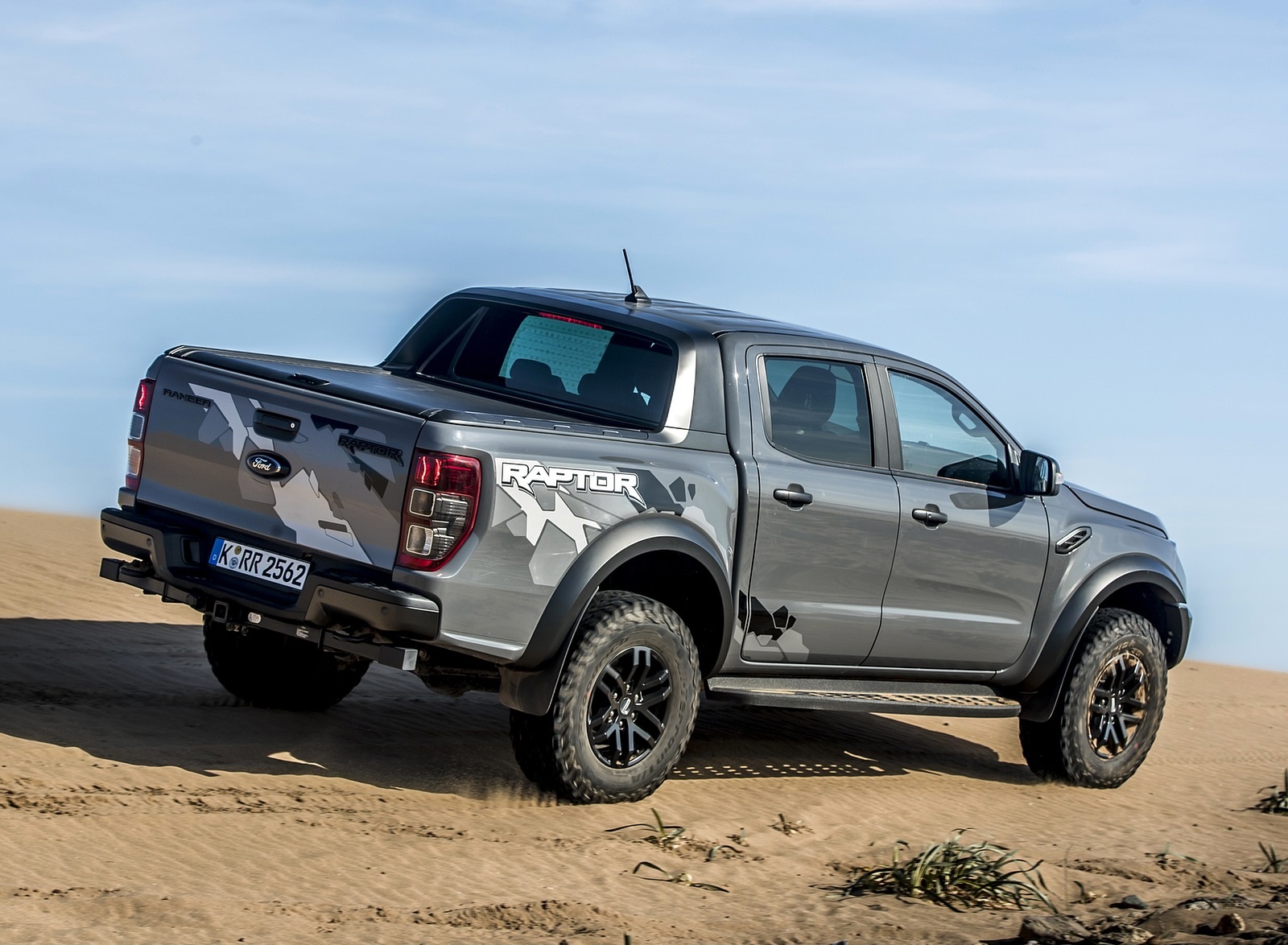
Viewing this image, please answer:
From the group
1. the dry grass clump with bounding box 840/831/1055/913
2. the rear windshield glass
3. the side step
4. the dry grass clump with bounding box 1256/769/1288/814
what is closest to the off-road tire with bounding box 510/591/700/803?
the side step

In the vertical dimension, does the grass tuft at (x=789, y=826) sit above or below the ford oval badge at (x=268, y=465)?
below

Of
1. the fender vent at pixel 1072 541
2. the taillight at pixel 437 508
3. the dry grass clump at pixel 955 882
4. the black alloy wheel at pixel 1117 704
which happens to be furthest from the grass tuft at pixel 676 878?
the black alloy wheel at pixel 1117 704

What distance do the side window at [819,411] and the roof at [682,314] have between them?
16cm

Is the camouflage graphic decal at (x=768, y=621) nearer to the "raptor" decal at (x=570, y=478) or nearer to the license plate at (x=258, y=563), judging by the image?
the "raptor" decal at (x=570, y=478)

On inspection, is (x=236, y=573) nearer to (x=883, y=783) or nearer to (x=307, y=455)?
(x=307, y=455)

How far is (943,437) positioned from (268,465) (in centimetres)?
311

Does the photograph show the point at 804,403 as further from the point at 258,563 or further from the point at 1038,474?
the point at 258,563

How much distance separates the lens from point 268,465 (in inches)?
225

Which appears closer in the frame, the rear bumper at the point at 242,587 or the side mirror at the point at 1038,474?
the rear bumper at the point at 242,587

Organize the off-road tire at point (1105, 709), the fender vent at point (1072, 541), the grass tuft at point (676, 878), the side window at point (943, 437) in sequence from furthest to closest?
the off-road tire at point (1105, 709) < the fender vent at point (1072, 541) < the side window at point (943, 437) < the grass tuft at point (676, 878)

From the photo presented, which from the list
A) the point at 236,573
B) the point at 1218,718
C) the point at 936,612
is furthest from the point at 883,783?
the point at 1218,718

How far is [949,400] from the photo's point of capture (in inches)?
285

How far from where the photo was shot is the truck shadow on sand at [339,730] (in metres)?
6.33

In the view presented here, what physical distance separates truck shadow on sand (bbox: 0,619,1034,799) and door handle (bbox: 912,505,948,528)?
1387 mm
